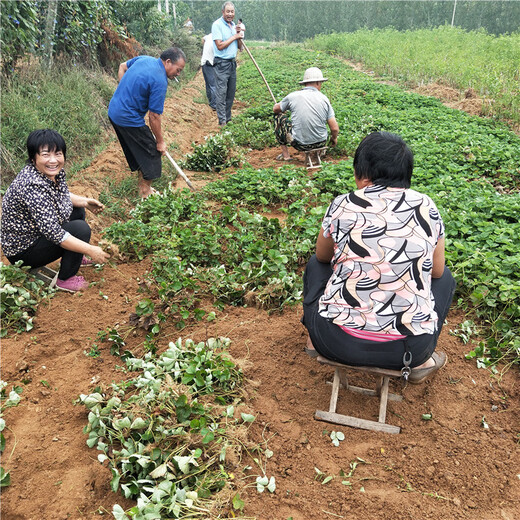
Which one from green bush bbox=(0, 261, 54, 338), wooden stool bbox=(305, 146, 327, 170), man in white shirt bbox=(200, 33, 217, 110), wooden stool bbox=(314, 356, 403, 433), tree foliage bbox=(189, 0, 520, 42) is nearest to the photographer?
wooden stool bbox=(314, 356, 403, 433)

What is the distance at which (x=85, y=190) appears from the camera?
17.7 ft

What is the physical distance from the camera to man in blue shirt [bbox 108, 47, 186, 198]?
5039 mm

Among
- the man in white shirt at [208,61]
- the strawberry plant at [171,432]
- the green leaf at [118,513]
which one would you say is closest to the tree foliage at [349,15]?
the man in white shirt at [208,61]

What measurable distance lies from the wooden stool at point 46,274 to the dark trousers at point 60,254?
0.18ft

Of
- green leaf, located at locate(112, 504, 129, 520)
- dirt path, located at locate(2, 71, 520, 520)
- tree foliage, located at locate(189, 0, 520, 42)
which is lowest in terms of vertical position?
dirt path, located at locate(2, 71, 520, 520)

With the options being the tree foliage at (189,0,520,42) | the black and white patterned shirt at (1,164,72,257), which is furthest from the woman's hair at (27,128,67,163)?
the tree foliage at (189,0,520,42)

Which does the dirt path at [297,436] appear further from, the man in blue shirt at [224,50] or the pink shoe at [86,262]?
the man in blue shirt at [224,50]

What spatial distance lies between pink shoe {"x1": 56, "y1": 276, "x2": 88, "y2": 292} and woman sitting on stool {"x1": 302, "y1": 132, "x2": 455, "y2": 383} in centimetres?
228

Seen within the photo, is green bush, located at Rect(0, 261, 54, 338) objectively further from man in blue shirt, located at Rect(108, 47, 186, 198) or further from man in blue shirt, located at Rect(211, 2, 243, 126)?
man in blue shirt, located at Rect(211, 2, 243, 126)

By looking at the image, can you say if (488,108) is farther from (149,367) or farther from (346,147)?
(149,367)

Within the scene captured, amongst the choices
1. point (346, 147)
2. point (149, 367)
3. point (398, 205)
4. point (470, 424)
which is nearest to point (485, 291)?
point (470, 424)

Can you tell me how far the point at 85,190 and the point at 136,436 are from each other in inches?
153

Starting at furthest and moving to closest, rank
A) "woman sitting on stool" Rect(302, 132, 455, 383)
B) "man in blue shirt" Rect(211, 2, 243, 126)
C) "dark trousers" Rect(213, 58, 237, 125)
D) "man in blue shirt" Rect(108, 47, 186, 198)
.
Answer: "dark trousers" Rect(213, 58, 237, 125) < "man in blue shirt" Rect(211, 2, 243, 126) < "man in blue shirt" Rect(108, 47, 186, 198) < "woman sitting on stool" Rect(302, 132, 455, 383)

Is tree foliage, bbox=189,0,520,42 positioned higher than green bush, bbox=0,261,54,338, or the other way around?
tree foliage, bbox=189,0,520,42
